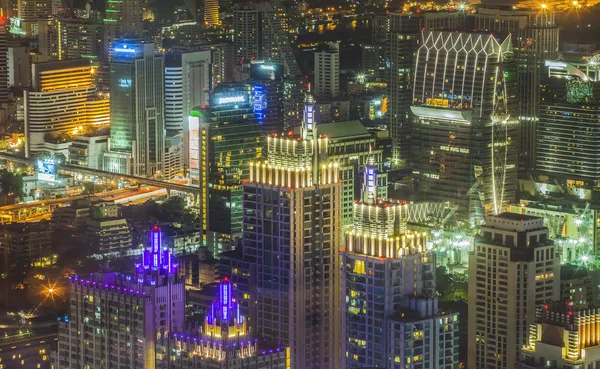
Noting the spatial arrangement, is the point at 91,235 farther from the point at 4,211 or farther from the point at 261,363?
the point at 261,363

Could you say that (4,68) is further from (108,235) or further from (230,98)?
(108,235)

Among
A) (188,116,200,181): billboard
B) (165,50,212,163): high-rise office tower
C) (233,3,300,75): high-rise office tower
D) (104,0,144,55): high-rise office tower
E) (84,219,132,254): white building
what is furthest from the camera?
(104,0,144,55): high-rise office tower

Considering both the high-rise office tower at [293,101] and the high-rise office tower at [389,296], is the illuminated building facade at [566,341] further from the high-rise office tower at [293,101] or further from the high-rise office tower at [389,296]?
the high-rise office tower at [293,101]

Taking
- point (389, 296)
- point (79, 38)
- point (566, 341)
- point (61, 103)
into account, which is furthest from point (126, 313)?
point (79, 38)

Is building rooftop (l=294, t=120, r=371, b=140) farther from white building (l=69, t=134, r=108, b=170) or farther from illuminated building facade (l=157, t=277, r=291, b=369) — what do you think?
white building (l=69, t=134, r=108, b=170)

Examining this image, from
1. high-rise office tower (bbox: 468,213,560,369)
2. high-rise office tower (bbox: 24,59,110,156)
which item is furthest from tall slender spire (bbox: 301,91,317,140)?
high-rise office tower (bbox: 24,59,110,156)
